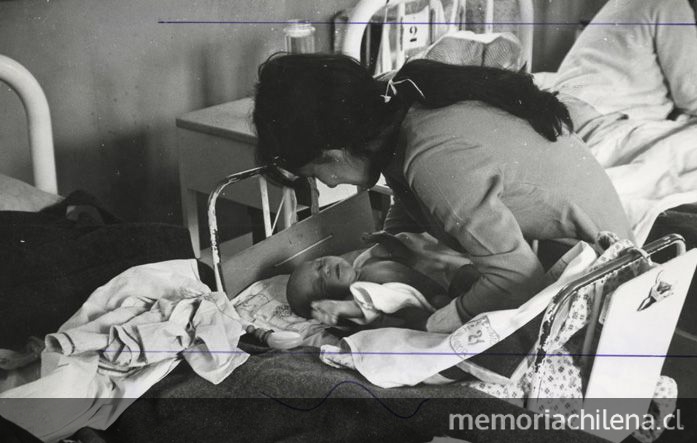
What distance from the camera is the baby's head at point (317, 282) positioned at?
1.00 meters

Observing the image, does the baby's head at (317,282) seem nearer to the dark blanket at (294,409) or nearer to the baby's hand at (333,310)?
the baby's hand at (333,310)

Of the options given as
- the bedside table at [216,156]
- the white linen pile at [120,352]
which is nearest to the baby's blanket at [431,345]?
the white linen pile at [120,352]

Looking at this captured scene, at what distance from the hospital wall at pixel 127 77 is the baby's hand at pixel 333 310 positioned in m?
0.29

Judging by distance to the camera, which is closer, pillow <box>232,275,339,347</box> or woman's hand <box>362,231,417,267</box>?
pillow <box>232,275,339,347</box>

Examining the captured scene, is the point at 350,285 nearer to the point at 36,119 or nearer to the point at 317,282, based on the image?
the point at 317,282

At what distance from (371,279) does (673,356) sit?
58 cm

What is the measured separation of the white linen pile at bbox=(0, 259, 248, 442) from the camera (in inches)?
29.4

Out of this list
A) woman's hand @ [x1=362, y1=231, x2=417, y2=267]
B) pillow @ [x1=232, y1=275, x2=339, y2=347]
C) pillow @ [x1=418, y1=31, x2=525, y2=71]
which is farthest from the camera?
pillow @ [x1=418, y1=31, x2=525, y2=71]

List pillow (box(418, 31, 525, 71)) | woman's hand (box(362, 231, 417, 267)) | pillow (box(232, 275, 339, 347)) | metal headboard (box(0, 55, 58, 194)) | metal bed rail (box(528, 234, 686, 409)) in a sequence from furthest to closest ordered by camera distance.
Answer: pillow (box(418, 31, 525, 71)), woman's hand (box(362, 231, 417, 267)), pillow (box(232, 275, 339, 347)), metal headboard (box(0, 55, 58, 194)), metal bed rail (box(528, 234, 686, 409))

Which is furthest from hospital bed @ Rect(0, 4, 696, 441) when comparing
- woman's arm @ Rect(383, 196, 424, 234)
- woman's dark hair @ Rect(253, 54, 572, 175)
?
woman's arm @ Rect(383, 196, 424, 234)

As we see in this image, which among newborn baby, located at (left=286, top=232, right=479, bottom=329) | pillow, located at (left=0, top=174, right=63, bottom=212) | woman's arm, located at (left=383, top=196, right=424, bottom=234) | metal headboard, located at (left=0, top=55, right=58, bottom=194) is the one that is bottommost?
newborn baby, located at (left=286, top=232, right=479, bottom=329)

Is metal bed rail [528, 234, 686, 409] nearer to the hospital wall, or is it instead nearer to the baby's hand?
the baby's hand

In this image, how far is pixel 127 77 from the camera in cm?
98

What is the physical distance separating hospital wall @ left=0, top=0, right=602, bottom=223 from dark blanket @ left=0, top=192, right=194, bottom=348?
0.08 meters
